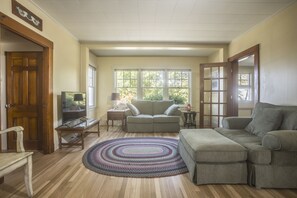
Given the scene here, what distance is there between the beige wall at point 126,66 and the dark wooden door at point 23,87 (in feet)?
10.1

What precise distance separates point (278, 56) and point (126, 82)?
4.68 m

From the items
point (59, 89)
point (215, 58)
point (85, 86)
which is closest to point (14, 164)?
point (59, 89)

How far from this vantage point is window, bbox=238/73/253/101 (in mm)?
7262

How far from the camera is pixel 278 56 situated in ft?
10.8

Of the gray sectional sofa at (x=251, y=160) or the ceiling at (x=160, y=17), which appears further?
the ceiling at (x=160, y=17)

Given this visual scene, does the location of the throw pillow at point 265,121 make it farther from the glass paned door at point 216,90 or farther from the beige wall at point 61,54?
the beige wall at point 61,54

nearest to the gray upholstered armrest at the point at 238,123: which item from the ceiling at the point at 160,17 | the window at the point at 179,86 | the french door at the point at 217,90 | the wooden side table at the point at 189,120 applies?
the french door at the point at 217,90

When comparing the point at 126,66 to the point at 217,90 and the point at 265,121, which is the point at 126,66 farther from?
the point at 265,121

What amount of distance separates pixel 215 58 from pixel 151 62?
2169mm

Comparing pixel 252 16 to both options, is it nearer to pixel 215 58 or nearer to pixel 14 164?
pixel 215 58

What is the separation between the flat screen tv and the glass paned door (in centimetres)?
314

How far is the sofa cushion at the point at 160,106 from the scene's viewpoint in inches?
242

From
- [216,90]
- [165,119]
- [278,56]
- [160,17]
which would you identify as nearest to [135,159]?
[165,119]

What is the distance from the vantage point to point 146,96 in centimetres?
681
